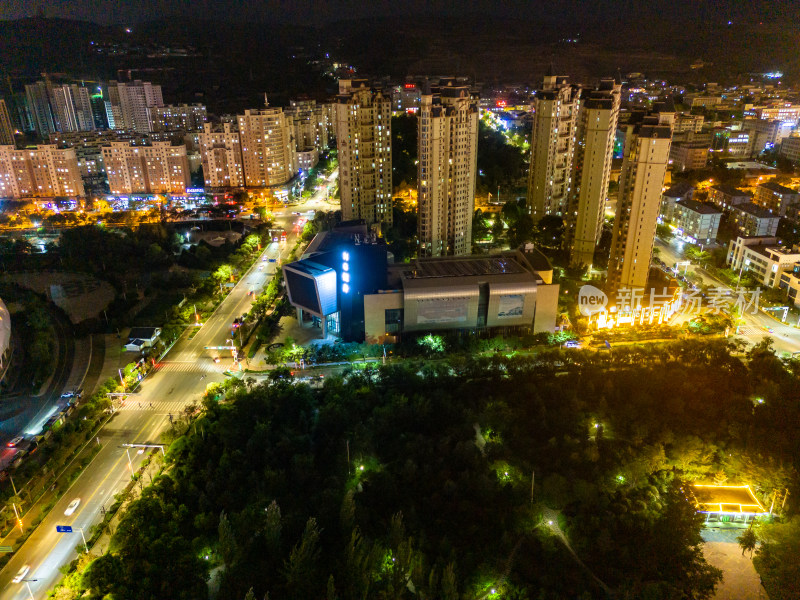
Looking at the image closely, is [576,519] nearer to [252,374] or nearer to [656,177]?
[252,374]

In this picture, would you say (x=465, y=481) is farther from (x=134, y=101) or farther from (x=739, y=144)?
(x=134, y=101)

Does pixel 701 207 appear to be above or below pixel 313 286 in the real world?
above

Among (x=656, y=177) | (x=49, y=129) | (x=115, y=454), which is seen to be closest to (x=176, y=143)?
(x=49, y=129)

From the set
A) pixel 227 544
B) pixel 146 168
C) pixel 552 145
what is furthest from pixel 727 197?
pixel 146 168

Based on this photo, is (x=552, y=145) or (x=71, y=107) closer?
Answer: (x=552, y=145)

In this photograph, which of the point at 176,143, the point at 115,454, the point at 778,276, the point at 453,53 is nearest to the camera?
the point at 115,454

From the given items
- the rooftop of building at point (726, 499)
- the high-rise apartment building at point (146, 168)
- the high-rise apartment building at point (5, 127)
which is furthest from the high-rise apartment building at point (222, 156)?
the rooftop of building at point (726, 499)
